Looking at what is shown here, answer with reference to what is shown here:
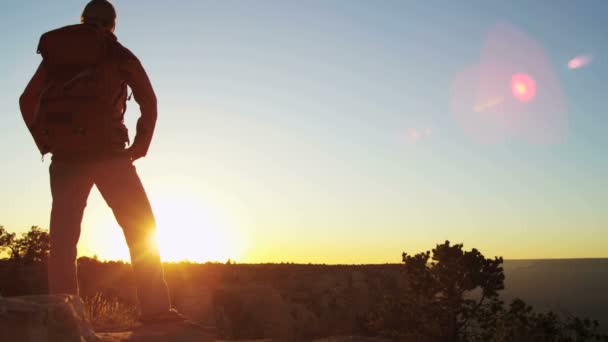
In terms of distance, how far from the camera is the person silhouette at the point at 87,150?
11.7ft

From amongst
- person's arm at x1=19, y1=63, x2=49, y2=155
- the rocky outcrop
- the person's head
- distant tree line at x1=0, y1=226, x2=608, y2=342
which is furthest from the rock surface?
distant tree line at x1=0, y1=226, x2=608, y2=342

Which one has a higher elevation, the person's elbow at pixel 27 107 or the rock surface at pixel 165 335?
the person's elbow at pixel 27 107

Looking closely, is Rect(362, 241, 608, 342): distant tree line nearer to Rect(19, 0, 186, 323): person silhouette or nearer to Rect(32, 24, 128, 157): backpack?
Rect(19, 0, 186, 323): person silhouette

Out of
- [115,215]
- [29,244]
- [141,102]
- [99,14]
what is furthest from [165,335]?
[29,244]

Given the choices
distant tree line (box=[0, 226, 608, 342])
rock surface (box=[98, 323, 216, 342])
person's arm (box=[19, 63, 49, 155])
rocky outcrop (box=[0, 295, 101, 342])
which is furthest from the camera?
distant tree line (box=[0, 226, 608, 342])

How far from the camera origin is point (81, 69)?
3678mm

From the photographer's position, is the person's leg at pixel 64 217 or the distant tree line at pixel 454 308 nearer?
the person's leg at pixel 64 217

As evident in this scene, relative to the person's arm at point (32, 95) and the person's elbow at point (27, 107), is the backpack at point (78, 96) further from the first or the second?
the person's elbow at point (27, 107)

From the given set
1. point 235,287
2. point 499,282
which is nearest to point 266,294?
point 235,287

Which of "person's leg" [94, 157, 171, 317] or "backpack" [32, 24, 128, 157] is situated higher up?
"backpack" [32, 24, 128, 157]

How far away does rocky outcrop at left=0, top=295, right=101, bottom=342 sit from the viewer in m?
2.67

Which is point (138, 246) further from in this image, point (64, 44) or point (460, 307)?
point (460, 307)

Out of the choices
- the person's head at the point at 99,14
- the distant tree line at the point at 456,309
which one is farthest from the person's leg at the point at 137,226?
the distant tree line at the point at 456,309

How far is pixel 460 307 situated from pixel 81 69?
15.2 meters
